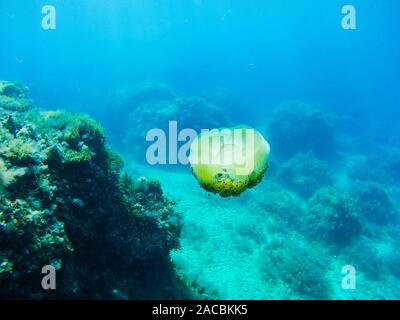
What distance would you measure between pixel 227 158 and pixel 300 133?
87.6 feet

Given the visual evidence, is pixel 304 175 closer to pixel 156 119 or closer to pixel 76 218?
pixel 156 119

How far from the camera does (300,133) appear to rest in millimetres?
27219

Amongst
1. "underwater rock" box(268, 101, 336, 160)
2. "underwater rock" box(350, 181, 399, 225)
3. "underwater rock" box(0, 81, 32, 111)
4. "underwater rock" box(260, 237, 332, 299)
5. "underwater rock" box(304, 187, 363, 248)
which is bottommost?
"underwater rock" box(260, 237, 332, 299)

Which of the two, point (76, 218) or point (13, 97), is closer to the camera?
point (76, 218)

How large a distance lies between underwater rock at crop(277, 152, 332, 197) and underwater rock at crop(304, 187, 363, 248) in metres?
2.85

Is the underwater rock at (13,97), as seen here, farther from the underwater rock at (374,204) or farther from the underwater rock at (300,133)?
the underwater rock at (300,133)

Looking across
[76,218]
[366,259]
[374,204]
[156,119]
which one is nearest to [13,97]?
[76,218]

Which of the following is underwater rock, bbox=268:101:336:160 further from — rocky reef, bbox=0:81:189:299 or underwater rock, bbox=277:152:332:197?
rocky reef, bbox=0:81:189:299

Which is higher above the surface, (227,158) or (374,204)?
(374,204)

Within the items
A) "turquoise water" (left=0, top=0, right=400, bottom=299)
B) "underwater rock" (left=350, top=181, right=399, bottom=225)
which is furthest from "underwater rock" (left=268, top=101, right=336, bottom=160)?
"underwater rock" (left=350, top=181, right=399, bottom=225)

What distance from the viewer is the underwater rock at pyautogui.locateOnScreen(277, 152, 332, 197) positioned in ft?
65.6

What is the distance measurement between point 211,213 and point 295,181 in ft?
24.2
